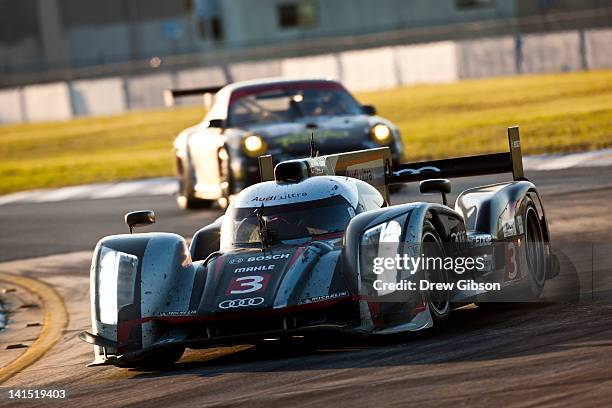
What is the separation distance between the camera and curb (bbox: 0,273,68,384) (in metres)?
10.5

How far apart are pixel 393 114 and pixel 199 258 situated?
79.3ft

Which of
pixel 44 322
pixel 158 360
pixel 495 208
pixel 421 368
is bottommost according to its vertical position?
pixel 44 322

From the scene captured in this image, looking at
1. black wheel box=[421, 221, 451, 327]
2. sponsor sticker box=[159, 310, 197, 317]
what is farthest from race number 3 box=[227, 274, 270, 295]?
black wheel box=[421, 221, 451, 327]

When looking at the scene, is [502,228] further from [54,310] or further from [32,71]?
[32,71]

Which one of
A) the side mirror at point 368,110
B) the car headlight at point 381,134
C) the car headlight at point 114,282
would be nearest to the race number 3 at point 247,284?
the car headlight at point 114,282

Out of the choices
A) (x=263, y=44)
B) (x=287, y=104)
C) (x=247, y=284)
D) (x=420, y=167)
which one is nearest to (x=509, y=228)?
(x=420, y=167)

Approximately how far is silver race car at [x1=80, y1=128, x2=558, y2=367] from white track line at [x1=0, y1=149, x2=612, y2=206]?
9468 millimetres

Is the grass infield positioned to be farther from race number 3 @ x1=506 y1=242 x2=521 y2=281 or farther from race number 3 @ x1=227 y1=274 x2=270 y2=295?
race number 3 @ x1=227 y1=274 x2=270 y2=295

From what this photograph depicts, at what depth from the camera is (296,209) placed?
10.5 meters

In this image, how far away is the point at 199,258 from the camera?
446 inches

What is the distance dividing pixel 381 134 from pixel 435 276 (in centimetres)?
904

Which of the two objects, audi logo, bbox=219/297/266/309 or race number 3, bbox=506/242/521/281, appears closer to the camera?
audi logo, bbox=219/297/266/309

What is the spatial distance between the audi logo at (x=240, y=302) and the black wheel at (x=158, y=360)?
1.64 ft

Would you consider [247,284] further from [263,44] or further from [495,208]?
[263,44]
